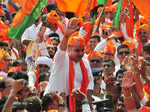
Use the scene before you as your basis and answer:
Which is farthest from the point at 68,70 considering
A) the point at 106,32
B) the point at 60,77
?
the point at 106,32

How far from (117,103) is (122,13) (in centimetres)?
317

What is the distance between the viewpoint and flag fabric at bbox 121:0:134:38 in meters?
11.2

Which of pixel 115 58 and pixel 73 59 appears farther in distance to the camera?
pixel 115 58

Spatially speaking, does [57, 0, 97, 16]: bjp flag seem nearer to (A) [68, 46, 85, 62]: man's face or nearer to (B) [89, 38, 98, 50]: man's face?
(B) [89, 38, 98, 50]: man's face

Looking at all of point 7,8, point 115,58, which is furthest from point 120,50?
point 7,8

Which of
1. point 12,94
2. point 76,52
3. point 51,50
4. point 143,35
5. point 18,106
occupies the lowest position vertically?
point 18,106

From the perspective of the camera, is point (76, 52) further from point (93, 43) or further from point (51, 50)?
point (93, 43)

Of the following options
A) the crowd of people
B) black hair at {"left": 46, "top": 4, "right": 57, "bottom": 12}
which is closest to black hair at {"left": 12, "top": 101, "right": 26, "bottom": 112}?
the crowd of people

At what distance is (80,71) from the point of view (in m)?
9.57

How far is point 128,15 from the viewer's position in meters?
12.2

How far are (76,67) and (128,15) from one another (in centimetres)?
316

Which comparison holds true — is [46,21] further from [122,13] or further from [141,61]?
[141,61]

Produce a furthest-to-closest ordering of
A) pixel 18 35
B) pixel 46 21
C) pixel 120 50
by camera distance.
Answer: pixel 46 21 < pixel 120 50 < pixel 18 35

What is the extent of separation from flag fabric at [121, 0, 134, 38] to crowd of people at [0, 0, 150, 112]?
0.27 feet
